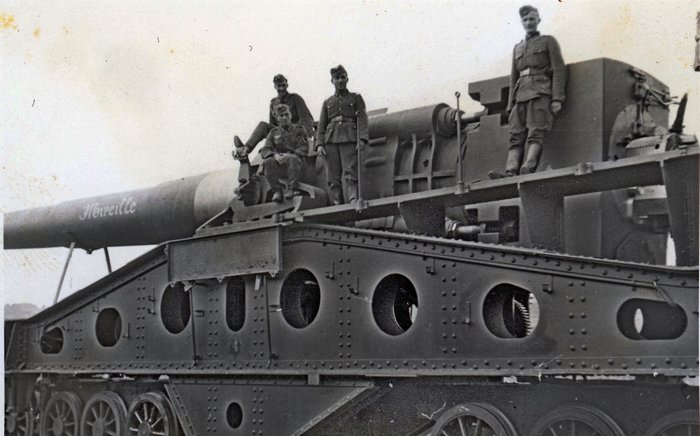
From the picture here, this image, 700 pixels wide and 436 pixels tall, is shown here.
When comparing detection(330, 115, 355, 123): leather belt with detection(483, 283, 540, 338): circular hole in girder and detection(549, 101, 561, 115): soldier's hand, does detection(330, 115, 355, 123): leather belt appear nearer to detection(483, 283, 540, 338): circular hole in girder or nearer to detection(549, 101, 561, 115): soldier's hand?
detection(549, 101, 561, 115): soldier's hand

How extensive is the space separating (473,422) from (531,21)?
13.0 feet

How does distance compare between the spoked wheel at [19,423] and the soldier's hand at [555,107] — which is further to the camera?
the spoked wheel at [19,423]

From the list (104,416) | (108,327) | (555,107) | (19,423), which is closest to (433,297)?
(555,107)

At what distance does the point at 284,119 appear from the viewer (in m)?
11.0

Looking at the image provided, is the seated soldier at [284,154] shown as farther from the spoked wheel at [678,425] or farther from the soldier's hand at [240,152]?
the spoked wheel at [678,425]

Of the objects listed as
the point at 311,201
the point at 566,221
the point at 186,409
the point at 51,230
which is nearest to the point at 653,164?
the point at 566,221

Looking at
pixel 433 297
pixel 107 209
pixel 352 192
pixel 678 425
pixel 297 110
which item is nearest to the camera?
pixel 678 425

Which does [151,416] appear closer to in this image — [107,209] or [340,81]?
[107,209]

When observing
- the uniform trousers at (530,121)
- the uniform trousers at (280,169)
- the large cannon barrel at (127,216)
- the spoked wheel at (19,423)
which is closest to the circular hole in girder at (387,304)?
the uniform trousers at (530,121)

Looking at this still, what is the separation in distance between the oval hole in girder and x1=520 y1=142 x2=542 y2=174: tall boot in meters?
1.69

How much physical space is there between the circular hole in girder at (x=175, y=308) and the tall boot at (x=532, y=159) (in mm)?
5071

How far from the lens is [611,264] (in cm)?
739

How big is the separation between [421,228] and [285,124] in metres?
2.53

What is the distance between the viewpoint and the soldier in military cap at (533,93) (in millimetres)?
8781
